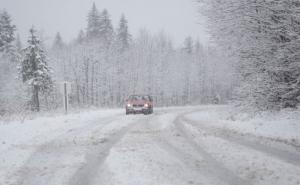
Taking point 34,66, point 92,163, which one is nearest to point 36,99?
point 34,66

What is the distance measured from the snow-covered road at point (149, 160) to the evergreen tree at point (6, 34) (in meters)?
46.2

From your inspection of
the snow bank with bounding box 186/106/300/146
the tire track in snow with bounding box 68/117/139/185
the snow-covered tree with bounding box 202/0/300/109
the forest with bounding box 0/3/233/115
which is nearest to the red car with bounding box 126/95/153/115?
the snow bank with bounding box 186/106/300/146

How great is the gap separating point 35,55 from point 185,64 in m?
34.2

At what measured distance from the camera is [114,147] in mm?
10562

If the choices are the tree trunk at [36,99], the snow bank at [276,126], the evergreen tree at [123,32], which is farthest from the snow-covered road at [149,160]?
the evergreen tree at [123,32]

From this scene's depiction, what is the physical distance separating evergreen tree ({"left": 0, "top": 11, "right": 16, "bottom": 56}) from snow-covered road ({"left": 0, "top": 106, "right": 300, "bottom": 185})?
152 feet

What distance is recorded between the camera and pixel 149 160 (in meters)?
8.46

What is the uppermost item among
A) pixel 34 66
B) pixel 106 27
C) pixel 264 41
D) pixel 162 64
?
pixel 106 27

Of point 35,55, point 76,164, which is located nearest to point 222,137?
point 76,164

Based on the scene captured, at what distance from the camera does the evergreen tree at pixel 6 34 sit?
54.9 m

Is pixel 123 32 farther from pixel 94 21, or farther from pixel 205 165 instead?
pixel 205 165

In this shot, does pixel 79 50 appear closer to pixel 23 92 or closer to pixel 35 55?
pixel 23 92

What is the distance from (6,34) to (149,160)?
5309cm

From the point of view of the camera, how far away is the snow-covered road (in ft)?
22.2
